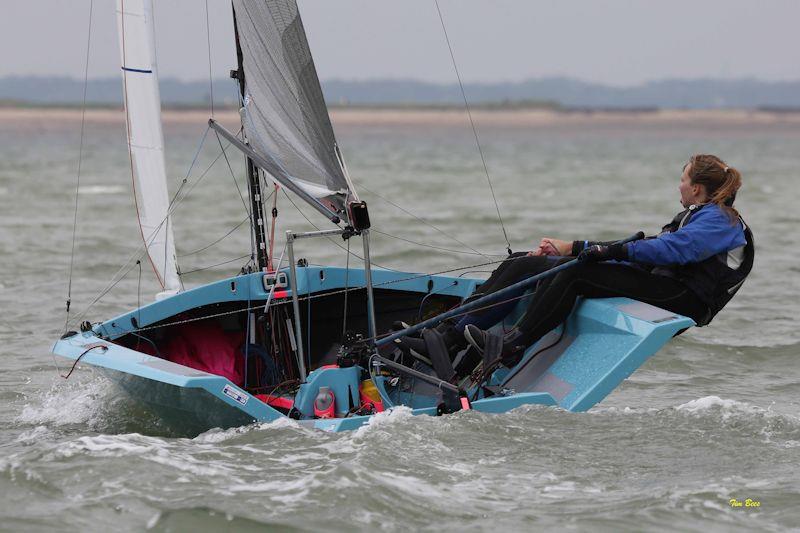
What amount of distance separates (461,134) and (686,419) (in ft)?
308

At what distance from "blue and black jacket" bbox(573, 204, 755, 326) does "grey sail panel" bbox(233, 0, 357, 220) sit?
1.36 meters

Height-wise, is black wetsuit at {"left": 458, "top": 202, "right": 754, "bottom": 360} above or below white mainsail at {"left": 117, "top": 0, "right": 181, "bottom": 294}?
below

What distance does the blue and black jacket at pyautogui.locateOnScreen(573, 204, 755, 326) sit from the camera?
5227 mm

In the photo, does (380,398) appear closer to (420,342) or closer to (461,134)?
(420,342)

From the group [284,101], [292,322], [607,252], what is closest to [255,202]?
[284,101]

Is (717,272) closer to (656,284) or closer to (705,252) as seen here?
(705,252)

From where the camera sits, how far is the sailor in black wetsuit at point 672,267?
207 inches

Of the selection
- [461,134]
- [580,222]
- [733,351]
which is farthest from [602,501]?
[461,134]

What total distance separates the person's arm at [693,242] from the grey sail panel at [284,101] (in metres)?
1.48

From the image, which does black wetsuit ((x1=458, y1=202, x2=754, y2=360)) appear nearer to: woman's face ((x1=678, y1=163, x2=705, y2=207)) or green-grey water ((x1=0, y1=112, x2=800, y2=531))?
woman's face ((x1=678, y1=163, x2=705, y2=207))

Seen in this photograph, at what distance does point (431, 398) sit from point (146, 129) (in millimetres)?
2374

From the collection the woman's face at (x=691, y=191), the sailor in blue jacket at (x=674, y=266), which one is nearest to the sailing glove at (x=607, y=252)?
the sailor in blue jacket at (x=674, y=266)
